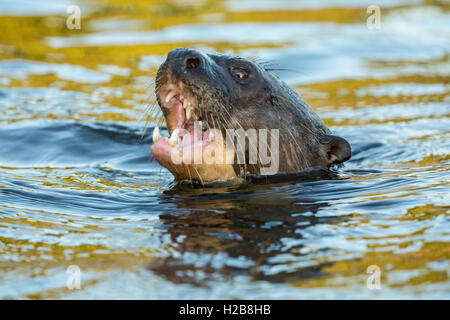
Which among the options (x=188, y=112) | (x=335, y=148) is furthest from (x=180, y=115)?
(x=335, y=148)

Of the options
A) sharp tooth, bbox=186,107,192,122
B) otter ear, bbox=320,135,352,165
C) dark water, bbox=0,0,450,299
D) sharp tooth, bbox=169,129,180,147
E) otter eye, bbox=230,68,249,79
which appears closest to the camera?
dark water, bbox=0,0,450,299

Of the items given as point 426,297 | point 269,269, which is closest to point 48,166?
point 269,269

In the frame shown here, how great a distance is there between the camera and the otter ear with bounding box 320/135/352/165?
242 inches

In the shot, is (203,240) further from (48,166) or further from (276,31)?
(276,31)

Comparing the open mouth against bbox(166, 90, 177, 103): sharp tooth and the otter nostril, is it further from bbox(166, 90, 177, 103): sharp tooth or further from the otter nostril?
the otter nostril

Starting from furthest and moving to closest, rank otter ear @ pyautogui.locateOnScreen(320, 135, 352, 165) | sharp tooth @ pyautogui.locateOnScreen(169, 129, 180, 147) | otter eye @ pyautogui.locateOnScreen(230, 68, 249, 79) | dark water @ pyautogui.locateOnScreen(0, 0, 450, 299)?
1. otter ear @ pyautogui.locateOnScreen(320, 135, 352, 165)
2. otter eye @ pyautogui.locateOnScreen(230, 68, 249, 79)
3. sharp tooth @ pyautogui.locateOnScreen(169, 129, 180, 147)
4. dark water @ pyautogui.locateOnScreen(0, 0, 450, 299)

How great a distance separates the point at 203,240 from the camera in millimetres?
4473

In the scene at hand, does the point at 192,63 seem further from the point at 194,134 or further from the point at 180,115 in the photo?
the point at 194,134

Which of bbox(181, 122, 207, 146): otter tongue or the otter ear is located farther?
the otter ear

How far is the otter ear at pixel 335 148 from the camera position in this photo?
6.14 m

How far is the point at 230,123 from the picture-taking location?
5543 mm

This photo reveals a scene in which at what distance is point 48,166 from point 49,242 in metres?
2.49

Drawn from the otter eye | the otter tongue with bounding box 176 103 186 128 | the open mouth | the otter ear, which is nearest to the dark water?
the otter ear

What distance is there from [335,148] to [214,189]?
1.14 m
